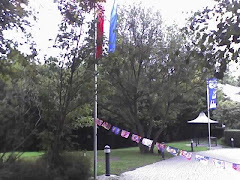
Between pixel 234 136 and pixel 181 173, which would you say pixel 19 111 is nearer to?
pixel 181 173

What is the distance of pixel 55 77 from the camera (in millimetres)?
9594

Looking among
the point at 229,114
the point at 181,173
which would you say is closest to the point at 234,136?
the point at 229,114

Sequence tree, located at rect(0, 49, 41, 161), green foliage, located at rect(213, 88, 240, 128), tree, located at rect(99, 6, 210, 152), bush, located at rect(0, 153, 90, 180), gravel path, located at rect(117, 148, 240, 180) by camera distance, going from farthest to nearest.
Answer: green foliage, located at rect(213, 88, 240, 128), tree, located at rect(99, 6, 210, 152), gravel path, located at rect(117, 148, 240, 180), tree, located at rect(0, 49, 41, 161), bush, located at rect(0, 153, 90, 180)

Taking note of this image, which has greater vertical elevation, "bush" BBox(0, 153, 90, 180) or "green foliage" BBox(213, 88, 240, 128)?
"green foliage" BBox(213, 88, 240, 128)

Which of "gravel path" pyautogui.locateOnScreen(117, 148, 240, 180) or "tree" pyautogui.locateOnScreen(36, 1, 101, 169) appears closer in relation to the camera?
"tree" pyautogui.locateOnScreen(36, 1, 101, 169)

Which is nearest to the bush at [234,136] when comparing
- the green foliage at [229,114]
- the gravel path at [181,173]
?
the green foliage at [229,114]

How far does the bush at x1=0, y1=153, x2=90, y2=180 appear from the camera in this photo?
808 cm

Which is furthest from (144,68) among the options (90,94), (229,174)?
(90,94)

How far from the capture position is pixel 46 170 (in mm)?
8695

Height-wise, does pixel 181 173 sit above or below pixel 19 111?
below

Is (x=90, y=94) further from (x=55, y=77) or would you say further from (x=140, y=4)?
(x=140, y=4)

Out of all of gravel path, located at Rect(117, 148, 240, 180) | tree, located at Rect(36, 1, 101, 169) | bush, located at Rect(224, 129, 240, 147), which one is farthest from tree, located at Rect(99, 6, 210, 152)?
bush, located at Rect(224, 129, 240, 147)

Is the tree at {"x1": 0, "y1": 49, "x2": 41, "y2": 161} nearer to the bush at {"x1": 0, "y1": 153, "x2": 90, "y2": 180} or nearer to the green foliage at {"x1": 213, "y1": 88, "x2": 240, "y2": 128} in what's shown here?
the bush at {"x1": 0, "y1": 153, "x2": 90, "y2": 180}

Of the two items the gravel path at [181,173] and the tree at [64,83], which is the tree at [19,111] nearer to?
the tree at [64,83]
